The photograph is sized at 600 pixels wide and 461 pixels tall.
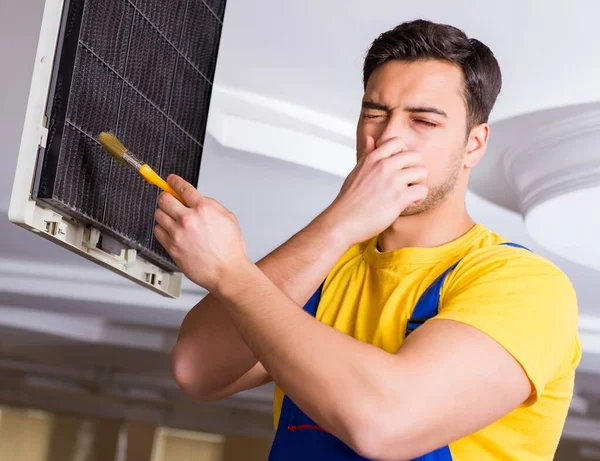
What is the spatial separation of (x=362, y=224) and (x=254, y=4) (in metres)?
1.84

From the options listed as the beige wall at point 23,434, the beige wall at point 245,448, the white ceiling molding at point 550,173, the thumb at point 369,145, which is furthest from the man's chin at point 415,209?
the beige wall at point 23,434

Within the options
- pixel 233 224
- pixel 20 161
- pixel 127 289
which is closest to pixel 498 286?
pixel 233 224

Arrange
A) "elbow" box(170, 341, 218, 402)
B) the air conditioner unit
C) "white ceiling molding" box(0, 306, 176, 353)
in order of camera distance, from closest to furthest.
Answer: the air conditioner unit
"elbow" box(170, 341, 218, 402)
"white ceiling molding" box(0, 306, 176, 353)

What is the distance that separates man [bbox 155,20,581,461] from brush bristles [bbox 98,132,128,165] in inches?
6.0

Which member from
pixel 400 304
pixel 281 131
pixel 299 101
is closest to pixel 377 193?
pixel 400 304

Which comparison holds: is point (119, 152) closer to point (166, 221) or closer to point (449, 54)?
point (166, 221)

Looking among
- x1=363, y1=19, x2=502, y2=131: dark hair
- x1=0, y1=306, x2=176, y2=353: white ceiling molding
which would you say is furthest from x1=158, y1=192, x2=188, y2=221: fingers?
x1=0, y1=306, x2=176, y2=353: white ceiling molding

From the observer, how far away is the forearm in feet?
3.36

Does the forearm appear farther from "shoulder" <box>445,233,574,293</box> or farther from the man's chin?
the man's chin

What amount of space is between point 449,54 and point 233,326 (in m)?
0.59

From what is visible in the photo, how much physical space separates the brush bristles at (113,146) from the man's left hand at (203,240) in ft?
0.62

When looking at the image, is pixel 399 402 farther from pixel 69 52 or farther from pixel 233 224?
pixel 69 52

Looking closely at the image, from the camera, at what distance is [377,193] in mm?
1259

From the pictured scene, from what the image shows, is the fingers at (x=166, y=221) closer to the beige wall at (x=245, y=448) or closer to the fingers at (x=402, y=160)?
the fingers at (x=402, y=160)
